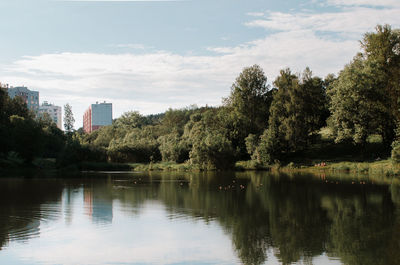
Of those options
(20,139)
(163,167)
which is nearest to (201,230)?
(163,167)

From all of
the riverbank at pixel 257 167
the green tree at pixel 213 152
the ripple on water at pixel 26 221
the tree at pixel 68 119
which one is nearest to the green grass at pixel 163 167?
the riverbank at pixel 257 167

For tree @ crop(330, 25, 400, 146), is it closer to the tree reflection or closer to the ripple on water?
the tree reflection

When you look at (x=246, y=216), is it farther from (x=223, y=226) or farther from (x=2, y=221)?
(x=2, y=221)

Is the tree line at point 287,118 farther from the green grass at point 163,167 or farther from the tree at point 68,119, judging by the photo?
the tree at point 68,119

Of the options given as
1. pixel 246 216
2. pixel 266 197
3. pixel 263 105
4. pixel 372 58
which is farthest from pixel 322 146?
pixel 246 216

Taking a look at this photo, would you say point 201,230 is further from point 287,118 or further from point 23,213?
point 287,118

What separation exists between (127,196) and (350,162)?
4191cm

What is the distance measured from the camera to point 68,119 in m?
167

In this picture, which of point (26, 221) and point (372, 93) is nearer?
point (26, 221)

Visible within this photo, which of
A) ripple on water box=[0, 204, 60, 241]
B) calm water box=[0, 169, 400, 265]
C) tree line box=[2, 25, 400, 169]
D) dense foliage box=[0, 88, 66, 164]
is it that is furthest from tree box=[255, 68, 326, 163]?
ripple on water box=[0, 204, 60, 241]

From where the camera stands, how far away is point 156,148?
93.2 meters

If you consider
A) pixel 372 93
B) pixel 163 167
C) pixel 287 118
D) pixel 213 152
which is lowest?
pixel 163 167

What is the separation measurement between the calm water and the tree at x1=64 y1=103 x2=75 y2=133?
143 m

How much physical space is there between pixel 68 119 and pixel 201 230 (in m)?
159
